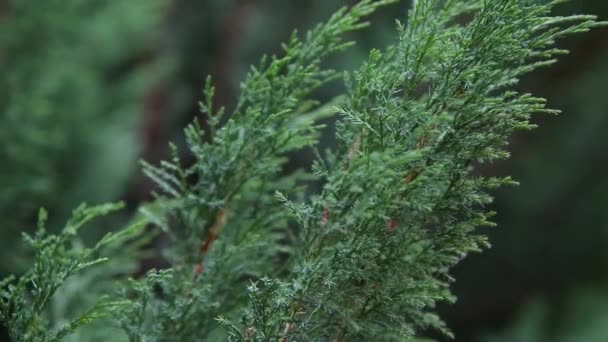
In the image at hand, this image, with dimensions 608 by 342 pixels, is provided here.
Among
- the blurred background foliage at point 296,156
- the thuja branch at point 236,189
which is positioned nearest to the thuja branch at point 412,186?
the thuja branch at point 236,189

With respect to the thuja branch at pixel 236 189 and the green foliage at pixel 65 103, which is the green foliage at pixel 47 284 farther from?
the green foliage at pixel 65 103

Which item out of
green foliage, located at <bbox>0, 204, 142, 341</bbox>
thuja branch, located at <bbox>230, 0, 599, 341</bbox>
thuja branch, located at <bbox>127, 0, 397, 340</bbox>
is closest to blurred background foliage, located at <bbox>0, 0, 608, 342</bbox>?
thuja branch, located at <bbox>127, 0, 397, 340</bbox>

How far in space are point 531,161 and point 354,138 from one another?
147 inches

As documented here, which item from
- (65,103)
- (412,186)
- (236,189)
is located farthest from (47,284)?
(65,103)

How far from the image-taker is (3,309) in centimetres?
113

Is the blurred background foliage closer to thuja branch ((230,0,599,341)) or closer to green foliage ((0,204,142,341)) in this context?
green foliage ((0,204,142,341))

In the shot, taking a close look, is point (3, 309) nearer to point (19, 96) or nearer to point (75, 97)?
point (19, 96)

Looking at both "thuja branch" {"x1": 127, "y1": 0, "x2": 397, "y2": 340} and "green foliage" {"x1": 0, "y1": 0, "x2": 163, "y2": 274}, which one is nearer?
"thuja branch" {"x1": 127, "y1": 0, "x2": 397, "y2": 340}

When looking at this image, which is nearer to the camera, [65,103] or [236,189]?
[236,189]

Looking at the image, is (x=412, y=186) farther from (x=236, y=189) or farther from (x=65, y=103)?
(x=65, y=103)

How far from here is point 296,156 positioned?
14.5 ft

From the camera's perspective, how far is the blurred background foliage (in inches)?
145

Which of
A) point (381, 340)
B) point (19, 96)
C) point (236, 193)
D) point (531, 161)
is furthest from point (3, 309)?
point (531, 161)

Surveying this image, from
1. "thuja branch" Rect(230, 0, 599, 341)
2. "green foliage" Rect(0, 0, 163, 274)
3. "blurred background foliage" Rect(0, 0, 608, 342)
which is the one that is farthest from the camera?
"blurred background foliage" Rect(0, 0, 608, 342)
